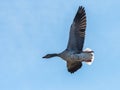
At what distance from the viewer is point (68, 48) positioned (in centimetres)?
2583

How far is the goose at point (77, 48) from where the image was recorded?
2500 cm

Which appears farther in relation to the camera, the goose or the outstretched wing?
the outstretched wing

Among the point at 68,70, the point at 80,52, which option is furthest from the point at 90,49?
the point at 68,70

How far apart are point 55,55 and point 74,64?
120 centimetres

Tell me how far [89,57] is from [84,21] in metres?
2.09

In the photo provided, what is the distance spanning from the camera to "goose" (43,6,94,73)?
25000mm

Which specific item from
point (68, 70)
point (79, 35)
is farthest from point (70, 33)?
point (68, 70)

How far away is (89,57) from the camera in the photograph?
24891mm

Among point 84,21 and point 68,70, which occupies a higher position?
point 84,21

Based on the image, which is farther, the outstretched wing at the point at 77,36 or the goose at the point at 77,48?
the outstretched wing at the point at 77,36

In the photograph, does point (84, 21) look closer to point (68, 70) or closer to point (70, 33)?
point (70, 33)

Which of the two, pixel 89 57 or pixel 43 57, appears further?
pixel 43 57

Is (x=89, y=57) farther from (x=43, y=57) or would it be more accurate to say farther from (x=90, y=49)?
(x=43, y=57)

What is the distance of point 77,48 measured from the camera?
84.8 feet
